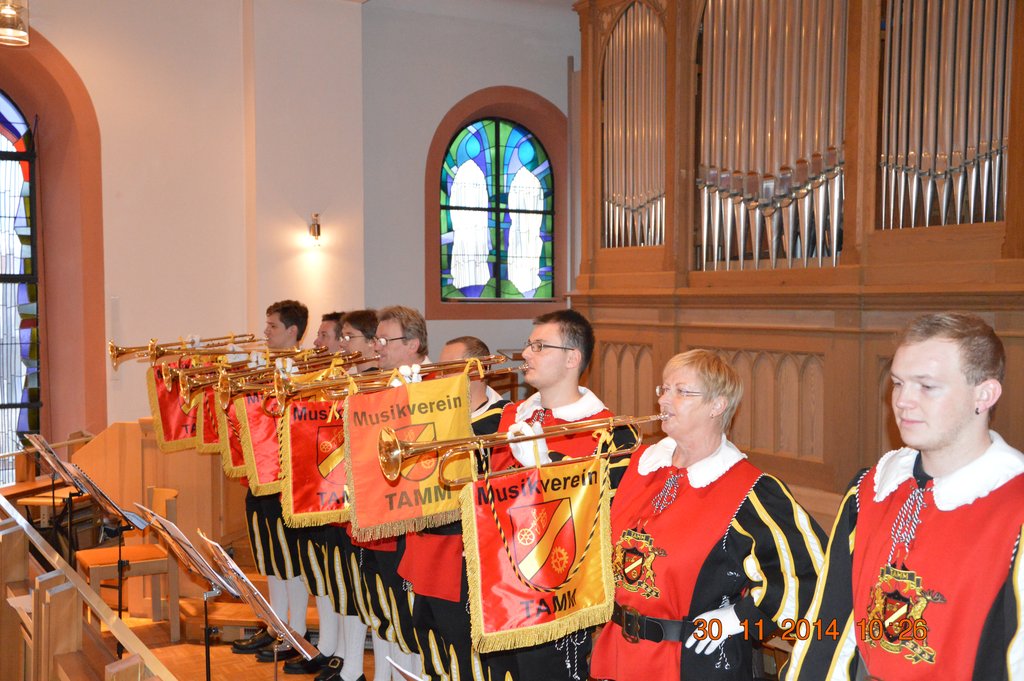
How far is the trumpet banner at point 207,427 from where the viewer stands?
600 cm

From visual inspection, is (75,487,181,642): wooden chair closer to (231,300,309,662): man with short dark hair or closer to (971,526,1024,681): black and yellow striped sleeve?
(231,300,309,662): man with short dark hair

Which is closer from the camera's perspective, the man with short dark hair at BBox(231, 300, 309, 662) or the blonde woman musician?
the blonde woman musician

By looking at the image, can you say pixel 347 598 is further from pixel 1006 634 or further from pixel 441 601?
pixel 1006 634

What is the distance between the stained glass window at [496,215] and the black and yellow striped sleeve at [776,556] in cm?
841

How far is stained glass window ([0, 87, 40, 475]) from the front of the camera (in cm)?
924

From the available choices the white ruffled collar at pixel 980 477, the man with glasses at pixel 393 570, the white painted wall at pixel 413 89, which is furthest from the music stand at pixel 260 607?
the white painted wall at pixel 413 89

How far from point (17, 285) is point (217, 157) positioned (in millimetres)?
2332

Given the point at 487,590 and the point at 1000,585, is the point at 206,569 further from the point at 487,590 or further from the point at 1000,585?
the point at 1000,585

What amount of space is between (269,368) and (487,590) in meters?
2.46

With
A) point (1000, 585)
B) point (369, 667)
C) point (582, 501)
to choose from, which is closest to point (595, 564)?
point (582, 501)

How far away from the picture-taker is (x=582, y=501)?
9.43 feet

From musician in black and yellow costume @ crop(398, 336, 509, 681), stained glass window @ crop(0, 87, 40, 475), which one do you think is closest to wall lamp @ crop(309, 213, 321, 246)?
stained glass window @ crop(0, 87, 40, 475)

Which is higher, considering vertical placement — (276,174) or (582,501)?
(276,174)

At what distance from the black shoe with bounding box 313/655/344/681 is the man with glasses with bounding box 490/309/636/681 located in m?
1.91
